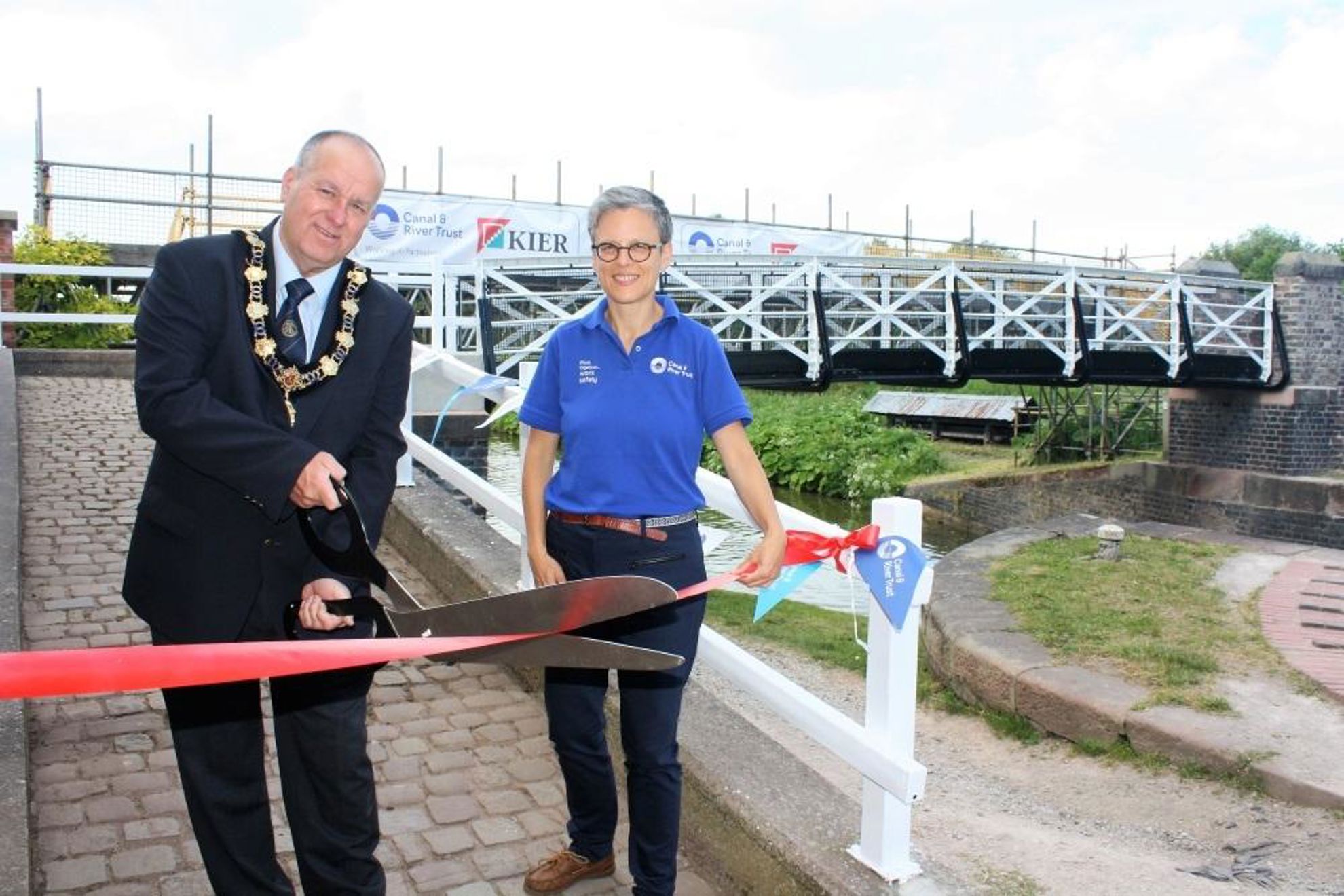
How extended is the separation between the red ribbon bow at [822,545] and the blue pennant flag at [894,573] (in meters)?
0.03

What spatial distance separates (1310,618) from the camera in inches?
281

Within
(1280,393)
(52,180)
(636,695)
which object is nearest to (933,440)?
(1280,393)

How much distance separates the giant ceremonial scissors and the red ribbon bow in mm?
560

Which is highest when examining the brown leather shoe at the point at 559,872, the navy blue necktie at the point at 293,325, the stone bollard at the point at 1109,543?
the navy blue necktie at the point at 293,325

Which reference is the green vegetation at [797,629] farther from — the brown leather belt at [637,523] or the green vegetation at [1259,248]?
the green vegetation at [1259,248]

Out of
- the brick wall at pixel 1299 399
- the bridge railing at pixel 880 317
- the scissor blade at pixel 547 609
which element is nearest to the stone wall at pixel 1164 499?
the brick wall at pixel 1299 399

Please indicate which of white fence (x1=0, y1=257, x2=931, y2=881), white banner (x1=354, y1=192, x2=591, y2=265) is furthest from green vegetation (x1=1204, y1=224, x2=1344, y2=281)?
white fence (x1=0, y1=257, x2=931, y2=881)

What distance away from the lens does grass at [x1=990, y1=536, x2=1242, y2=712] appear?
5898 mm

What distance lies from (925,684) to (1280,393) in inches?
433

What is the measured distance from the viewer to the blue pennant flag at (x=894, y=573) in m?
2.28

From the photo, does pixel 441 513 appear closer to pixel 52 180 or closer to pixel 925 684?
pixel 925 684

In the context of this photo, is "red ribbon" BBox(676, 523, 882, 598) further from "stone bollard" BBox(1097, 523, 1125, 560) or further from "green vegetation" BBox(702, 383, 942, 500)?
"green vegetation" BBox(702, 383, 942, 500)

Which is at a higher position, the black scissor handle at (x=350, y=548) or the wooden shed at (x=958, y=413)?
the wooden shed at (x=958, y=413)

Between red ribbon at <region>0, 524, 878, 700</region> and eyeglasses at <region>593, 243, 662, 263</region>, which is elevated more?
eyeglasses at <region>593, 243, 662, 263</region>
